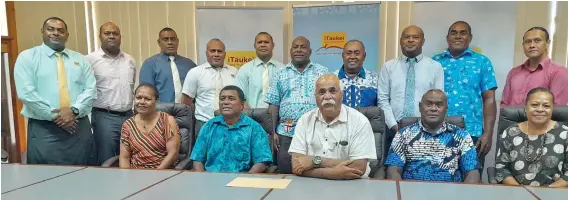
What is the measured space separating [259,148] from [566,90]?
1.99m

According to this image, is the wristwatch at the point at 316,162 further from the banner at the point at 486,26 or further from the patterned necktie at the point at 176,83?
the banner at the point at 486,26

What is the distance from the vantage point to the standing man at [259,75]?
315 centimetres

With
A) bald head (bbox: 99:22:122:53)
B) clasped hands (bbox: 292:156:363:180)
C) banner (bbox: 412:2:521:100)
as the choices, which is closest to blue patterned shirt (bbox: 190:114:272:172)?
clasped hands (bbox: 292:156:363:180)

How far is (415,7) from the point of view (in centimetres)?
392

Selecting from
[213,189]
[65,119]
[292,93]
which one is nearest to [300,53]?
[292,93]

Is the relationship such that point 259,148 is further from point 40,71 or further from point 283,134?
point 40,71

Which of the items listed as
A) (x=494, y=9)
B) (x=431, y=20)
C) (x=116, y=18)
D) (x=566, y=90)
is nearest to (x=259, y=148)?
(x=566, y=90)

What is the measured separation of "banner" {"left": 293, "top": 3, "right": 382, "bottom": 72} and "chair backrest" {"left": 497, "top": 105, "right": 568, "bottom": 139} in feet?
5.83

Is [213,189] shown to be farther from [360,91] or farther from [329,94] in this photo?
[360,91]

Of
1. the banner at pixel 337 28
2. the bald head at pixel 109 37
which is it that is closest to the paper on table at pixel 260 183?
the bald head at pixel 109 37

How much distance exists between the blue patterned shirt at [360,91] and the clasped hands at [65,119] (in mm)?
1861

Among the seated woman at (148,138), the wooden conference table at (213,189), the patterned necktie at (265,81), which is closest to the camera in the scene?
the wooden conference table at (213,189)

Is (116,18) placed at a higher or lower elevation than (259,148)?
higher

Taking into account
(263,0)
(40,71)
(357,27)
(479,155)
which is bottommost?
(479,155)
